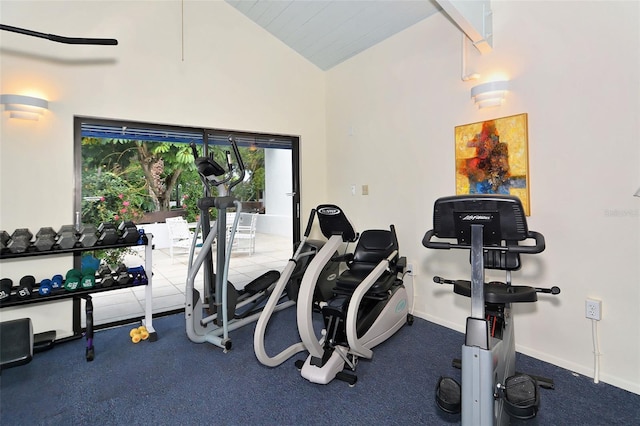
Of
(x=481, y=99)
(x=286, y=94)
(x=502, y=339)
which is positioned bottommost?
(x=502, y=339)

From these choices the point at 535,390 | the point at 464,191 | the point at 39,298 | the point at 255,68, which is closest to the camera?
the point at 535,390

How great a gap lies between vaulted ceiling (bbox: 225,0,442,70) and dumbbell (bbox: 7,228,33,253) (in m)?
3.22

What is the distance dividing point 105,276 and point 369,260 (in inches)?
95.9

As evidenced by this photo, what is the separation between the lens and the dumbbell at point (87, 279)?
9.59 ft

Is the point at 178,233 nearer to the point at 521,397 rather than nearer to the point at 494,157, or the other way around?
the point at 494,157

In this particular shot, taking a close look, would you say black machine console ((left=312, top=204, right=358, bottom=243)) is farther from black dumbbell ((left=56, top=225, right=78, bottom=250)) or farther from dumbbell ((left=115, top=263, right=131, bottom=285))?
black dumbbell ((left=56, top=225, right=78, bottom=250))

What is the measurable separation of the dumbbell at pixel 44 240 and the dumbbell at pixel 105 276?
433mm

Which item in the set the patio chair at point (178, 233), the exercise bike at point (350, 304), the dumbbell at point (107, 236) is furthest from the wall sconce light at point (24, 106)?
the exercise bike at point (350, 304)

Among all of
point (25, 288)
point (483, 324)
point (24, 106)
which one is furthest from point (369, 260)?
point (24, 106)

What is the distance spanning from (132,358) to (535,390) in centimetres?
285

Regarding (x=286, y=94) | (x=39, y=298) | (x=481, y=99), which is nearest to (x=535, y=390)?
(x=481, y=99)

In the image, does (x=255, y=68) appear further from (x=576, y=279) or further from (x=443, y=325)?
(x=576, y=279)

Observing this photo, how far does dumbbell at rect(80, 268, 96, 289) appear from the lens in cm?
292

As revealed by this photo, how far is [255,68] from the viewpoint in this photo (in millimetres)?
4277
